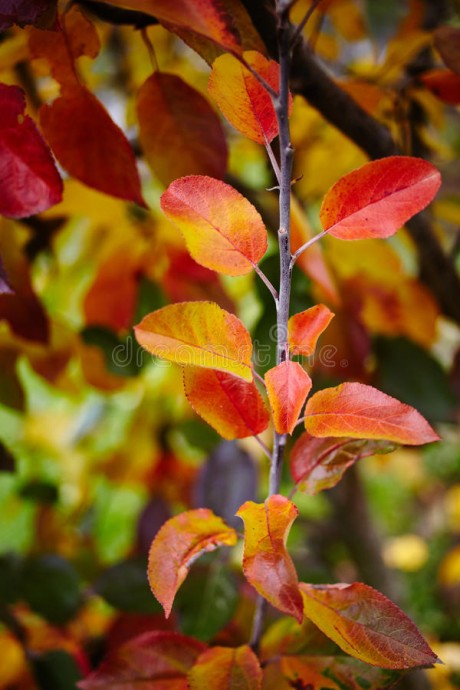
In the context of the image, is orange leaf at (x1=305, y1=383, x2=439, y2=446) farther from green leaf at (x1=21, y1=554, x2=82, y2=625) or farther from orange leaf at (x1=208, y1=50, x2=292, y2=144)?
green leaf at (x1=21, y1=554, x2=82, y2=625)

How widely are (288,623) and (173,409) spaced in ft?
1.97

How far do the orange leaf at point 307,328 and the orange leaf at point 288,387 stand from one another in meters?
0.02

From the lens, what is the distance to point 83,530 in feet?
3.13

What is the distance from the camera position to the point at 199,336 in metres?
0.29

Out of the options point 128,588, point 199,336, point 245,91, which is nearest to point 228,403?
point 199,336

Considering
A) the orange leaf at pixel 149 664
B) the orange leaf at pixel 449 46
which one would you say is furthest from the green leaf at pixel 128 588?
the orange leaf at pixel 449 46

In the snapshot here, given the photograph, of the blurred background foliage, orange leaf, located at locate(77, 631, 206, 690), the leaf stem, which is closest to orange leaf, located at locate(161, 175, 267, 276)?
the leaf stem

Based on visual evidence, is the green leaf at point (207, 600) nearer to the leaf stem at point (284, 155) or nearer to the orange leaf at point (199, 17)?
the leaf stem at point (284, 155)

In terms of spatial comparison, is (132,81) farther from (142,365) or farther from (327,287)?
(327,287)

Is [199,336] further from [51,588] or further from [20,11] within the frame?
[51,588]

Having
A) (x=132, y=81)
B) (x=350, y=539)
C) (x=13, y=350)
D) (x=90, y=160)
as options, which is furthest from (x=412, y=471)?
(x=90, y=160)

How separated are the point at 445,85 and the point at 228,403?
0.31m

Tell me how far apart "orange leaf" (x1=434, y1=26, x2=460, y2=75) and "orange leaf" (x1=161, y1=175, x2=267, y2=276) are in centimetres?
21

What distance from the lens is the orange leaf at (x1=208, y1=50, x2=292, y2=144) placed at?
292 millimetres
